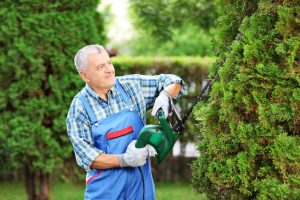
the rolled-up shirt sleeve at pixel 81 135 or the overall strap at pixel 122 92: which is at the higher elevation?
the overall strap at pixel 122 92

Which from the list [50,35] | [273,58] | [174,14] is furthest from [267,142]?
[174,14]

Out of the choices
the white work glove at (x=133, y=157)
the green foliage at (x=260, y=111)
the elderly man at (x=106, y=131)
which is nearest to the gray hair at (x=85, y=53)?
the elderly man at (x=106, y=131)

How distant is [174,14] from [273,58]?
6875 millimetres

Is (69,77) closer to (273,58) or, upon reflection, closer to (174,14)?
(174,14)

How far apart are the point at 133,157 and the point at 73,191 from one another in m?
5.42

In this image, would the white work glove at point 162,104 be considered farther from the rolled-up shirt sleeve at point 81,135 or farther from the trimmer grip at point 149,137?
the rolled-up shirt sleeve at point 81,135

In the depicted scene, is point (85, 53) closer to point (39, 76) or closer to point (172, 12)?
point (39, 76)

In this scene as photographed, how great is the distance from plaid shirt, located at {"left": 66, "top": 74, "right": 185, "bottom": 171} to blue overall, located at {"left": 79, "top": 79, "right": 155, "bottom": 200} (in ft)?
0.11

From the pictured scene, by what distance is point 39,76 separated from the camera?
7.21m

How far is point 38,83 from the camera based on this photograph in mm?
7223

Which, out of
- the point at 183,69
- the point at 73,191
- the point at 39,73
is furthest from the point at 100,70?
the point at 183,69

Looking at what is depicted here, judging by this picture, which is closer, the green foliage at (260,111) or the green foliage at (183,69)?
the green foliage at (260,111)

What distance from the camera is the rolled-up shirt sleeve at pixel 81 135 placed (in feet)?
11.3

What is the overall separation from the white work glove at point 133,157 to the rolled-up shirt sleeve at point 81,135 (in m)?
0.14
